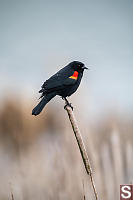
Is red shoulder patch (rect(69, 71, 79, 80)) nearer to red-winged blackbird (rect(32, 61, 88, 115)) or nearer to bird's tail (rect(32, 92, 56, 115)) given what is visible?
red-winged blackbird (rect(32, 61, 88, 115))

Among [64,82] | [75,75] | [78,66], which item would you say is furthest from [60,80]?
[78,66]

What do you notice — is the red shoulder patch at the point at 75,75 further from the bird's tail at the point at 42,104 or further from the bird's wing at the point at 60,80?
the bird's tail at the point at 42,104

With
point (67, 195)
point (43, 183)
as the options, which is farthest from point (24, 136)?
point (67, 195)

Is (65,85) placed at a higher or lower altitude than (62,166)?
higher

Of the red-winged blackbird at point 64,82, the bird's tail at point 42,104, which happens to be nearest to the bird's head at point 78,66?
the red-winged blackbird at point 64,82

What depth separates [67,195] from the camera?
1.79 meters

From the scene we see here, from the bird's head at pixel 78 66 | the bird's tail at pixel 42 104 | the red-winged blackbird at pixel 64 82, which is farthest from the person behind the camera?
the bird's head at pixel 78 66

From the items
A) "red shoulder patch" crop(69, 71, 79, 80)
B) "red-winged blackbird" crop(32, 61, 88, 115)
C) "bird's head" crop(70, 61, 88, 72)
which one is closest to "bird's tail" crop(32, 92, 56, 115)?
"red-winged blackbird" crop(32, 61, 88, 115)

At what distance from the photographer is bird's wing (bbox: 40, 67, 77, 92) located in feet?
6.12

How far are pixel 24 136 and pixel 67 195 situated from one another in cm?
52

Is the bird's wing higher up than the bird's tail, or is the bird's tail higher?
the bird's wing

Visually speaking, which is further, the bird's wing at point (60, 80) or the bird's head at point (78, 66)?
the bird's head at point (78, 66)

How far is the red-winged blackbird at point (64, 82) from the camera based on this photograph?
1.82 meters

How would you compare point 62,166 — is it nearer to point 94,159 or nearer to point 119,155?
point 94,159
